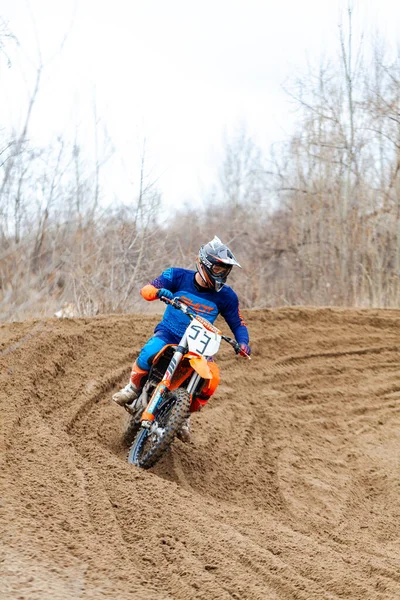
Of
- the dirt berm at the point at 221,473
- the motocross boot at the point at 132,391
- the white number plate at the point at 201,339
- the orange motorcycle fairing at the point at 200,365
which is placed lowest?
the dirt berm at the point at 221,473

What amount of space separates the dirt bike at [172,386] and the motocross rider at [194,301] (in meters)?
0.09

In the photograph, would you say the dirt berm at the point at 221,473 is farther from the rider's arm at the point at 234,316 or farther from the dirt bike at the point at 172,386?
the rider's arm at the point at 234,316

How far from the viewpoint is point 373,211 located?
17328 millimetres

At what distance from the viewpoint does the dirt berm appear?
388 centimetres

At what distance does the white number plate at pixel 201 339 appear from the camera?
6023 millimetres

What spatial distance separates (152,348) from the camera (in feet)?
21.0

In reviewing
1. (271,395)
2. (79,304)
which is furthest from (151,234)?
(271,395)

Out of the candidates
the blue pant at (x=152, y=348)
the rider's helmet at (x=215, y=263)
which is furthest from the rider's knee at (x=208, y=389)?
the rider's helmet at (x=215, y=263)

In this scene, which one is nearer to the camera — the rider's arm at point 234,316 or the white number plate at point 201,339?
the white number plate at point 201,339

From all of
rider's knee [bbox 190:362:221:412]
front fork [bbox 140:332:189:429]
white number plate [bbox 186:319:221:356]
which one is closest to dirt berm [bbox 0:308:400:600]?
front fork [bbox 140:332:189:429]

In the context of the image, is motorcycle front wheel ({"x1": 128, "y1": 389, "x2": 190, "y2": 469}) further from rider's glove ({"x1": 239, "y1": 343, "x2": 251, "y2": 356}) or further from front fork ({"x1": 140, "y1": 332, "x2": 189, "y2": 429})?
rider's glove ({"x1": 239, "y1": 343, "x2": 251, "y2": 356})

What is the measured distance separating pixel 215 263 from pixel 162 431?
5.14 ft

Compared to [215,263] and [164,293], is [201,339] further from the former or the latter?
[215,263]

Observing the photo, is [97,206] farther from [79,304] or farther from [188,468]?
[188,468]
